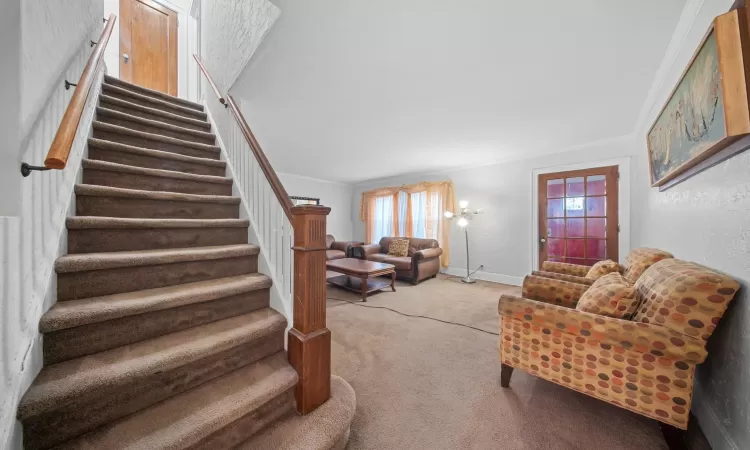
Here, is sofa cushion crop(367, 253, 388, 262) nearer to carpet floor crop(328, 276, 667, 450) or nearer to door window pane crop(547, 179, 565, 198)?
carpet floor crop(328, 276, 667, 450)

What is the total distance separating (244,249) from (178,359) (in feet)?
2.24

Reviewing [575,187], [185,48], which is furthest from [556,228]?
[185,48]

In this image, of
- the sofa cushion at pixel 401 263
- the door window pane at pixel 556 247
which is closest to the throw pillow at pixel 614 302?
the door window pane at pixel 556 247

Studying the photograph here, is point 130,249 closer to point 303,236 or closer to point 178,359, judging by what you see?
point 178,359

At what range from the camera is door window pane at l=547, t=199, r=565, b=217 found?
12.8ft

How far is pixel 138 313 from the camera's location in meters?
1.08

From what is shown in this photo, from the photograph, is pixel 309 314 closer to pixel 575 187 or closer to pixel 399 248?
pixel 399 248

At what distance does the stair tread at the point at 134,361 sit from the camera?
31.3 inches

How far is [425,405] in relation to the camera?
148 centimetres

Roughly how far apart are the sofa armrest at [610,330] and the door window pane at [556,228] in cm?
307

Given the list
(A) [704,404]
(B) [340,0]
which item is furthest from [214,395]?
(A) [704,404]

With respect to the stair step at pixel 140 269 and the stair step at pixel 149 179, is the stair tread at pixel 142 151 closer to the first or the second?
the stair step at pixel 149 179

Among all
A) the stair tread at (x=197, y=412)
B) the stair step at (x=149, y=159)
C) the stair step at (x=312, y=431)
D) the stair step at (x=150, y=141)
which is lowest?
the stair step at (x=312, y=431)

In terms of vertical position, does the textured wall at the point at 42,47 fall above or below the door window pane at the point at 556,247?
above
